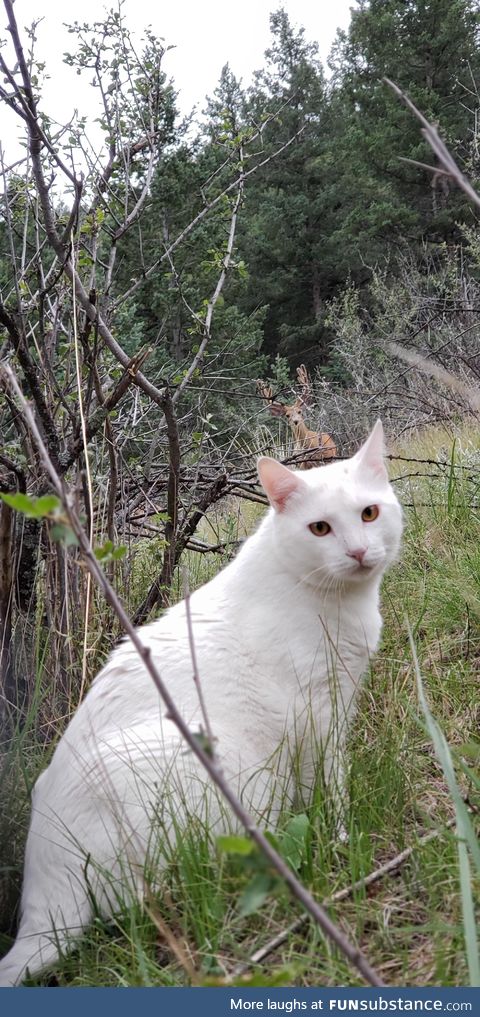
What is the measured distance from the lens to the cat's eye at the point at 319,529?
7.37 ft

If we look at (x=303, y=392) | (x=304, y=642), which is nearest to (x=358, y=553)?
(x=304, y=642)

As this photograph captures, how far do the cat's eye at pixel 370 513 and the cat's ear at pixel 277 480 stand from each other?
21 centimetres

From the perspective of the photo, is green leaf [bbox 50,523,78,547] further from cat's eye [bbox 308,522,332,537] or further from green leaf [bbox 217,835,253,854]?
cat's eye [bbox 308,522,332,537]

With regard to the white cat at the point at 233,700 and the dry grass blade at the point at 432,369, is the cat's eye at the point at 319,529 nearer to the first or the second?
the white cat at the point at 233,700

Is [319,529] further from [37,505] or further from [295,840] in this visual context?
[37,505]

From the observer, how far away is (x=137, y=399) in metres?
3.60

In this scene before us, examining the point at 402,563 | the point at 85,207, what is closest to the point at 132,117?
the point at 85,207

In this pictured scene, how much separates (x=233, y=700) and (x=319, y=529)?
553 mm

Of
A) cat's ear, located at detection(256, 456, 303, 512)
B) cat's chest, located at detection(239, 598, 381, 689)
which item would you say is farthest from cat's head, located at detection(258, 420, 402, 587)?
cat's chest, located at detection(239, 598, 381, 689)

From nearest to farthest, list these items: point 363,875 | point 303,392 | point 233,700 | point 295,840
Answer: point 363,875, point 295,840, point 233,700, point 303,392

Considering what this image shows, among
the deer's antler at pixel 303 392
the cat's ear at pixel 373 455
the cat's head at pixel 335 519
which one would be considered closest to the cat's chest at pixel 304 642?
the cat's head at pixel 335 519

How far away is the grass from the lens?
4.55 feet

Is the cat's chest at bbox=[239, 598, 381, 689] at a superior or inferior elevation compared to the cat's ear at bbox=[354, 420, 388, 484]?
inferior

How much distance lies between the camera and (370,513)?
229cm
